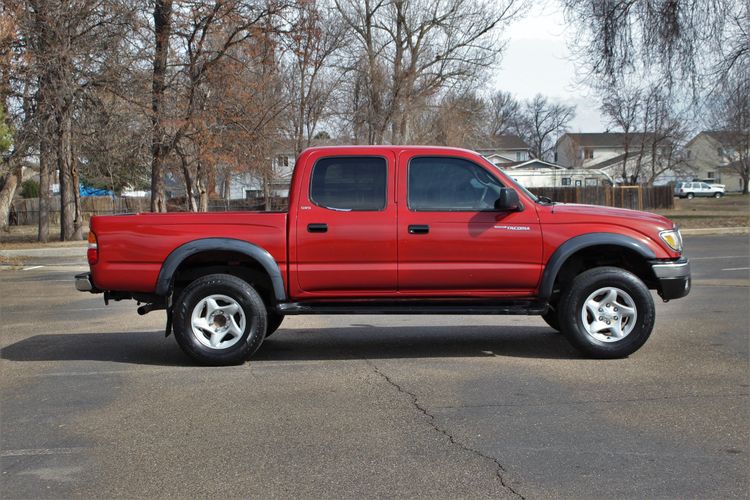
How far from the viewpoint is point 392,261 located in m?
Result: 7.47

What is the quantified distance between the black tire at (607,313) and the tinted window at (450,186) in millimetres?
1154

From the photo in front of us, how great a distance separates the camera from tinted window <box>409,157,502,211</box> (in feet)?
25.0

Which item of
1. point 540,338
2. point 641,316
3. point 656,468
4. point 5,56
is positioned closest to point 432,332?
point 540,338

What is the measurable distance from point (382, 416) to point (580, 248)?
9.00ft

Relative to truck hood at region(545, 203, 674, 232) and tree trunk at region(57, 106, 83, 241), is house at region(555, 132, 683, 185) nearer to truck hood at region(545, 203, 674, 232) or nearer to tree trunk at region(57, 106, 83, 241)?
tree trunk at region(57, 106, 83, 241)

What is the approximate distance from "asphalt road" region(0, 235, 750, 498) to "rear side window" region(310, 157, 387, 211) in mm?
1507

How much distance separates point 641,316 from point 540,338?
61.7 inches

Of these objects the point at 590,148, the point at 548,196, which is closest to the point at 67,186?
the point at 548,196

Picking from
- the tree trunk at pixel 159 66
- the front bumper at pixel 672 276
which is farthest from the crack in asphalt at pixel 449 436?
the tree trunk at pixel 159 66

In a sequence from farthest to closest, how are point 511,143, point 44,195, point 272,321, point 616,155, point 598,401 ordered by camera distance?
point 511,143, point 616,155, point 44,195, point 272,321, point 598,401

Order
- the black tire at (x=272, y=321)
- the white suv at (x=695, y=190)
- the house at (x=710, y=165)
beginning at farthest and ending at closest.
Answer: the house at (x=710, y=165), the white suv at (x=695, y=190), the black tire at (x=272, y=321)

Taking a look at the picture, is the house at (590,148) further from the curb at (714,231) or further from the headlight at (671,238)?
the headlight at (671,238)

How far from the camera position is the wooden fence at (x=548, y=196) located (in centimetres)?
4872

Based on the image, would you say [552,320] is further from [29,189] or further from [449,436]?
[29,189]
